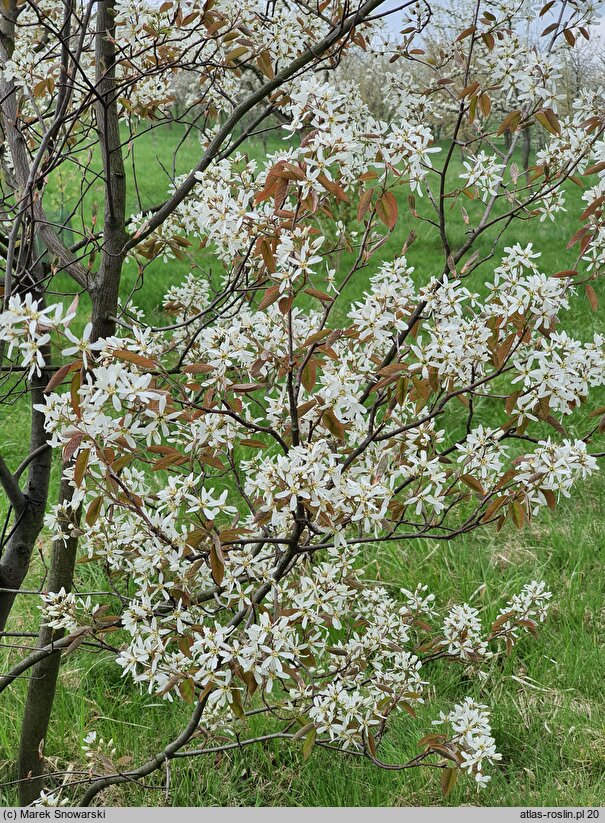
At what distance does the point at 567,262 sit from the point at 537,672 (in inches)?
263

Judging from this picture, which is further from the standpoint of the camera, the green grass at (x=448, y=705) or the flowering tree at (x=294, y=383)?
the green grass at (x=448, y=705)

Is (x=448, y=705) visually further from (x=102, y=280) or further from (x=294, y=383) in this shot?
(x=102, y=280)

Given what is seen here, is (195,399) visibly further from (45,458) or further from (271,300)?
(271,300)

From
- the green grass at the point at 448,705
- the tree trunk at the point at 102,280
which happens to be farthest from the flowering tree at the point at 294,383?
the green grass at the point at 448,705

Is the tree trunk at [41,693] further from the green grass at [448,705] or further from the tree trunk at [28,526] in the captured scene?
the green grass at [448,705]

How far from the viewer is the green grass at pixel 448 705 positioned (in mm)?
2734

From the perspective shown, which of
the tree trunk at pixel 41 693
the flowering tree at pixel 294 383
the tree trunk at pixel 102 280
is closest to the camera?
the flowering tree at pixel 294 383

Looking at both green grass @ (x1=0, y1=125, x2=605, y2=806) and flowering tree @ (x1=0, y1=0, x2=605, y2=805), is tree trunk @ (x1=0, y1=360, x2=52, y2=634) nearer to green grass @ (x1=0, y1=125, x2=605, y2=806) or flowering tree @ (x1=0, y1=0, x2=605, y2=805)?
flowering tree @ (x1=0, y1=0, x2=605, y2=805)

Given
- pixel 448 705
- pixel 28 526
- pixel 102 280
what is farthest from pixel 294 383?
pixel 448 705

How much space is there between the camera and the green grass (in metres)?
2.73

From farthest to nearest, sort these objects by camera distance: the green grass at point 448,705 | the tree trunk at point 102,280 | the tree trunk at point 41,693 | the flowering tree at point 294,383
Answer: the green grass at point 448,705, the tree trunk at point 41,693, the tree trunk at point 102,280, the flowering tree at point 294,383

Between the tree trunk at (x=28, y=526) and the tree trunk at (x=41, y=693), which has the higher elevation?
the tree trunk at (x=28, y=526)
